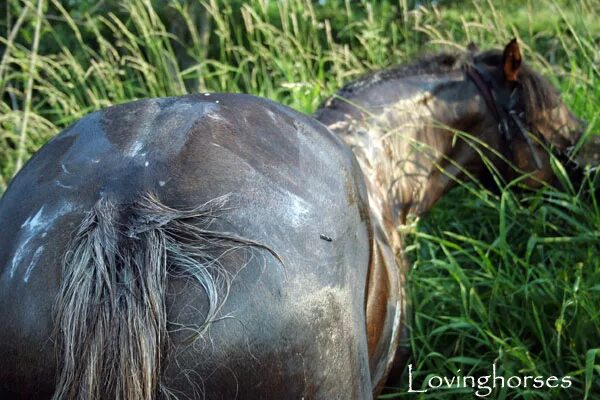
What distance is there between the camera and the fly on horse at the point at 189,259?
1.47 m

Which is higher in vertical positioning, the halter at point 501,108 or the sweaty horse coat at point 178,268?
the sweaty horse coat at point 178,268

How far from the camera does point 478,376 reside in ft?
8.66

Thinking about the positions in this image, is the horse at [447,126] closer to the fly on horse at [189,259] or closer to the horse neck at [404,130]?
the horse neck at [404,130]

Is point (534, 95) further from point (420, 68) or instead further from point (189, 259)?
point (189, 259)

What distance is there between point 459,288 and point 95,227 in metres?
1.76

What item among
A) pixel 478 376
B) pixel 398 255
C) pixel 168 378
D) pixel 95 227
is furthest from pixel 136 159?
pixel 478 376

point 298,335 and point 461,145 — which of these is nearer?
point 298,335

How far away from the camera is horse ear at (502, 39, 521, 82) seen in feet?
10.2

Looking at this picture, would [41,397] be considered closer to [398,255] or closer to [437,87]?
[398,255]

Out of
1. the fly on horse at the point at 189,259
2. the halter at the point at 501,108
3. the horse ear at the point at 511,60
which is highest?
the fly on horse at the point at 189,259

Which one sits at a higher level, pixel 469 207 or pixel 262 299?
pixel 262 299

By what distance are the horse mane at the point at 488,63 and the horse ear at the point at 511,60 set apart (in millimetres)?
41

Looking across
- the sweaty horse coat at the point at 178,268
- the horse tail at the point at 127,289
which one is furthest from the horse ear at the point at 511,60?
the horse tail at the point at 127,289

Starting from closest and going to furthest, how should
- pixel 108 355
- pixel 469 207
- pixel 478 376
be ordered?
pixel 108 355 → pixel 478 376 → pixel 469 207
